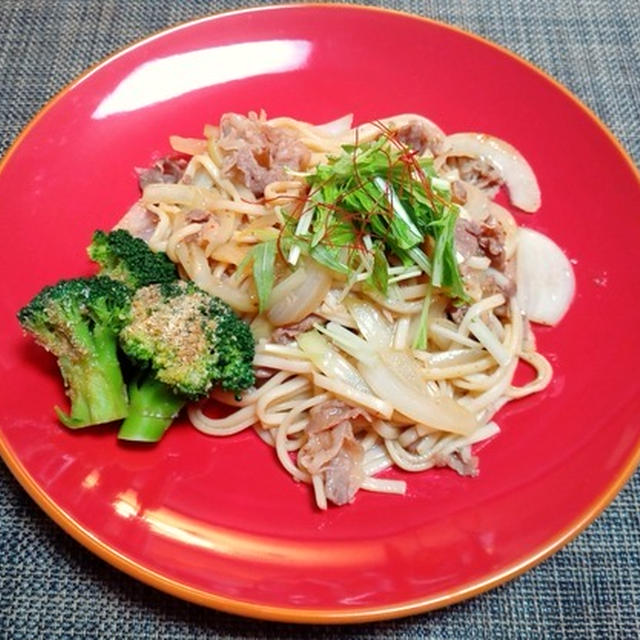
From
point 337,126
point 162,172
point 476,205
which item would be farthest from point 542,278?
point 162,172

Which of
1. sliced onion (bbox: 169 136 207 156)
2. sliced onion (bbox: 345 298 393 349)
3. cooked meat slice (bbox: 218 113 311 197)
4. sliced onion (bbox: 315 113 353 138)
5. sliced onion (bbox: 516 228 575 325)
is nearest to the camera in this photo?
sliced onion (bbox: 345 298 393 349)

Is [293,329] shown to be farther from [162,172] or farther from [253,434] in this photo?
[162,172]

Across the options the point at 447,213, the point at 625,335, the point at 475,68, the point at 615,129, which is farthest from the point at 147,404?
the point at 615,129

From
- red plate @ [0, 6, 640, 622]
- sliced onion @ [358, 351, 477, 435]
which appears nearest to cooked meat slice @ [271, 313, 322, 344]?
sliced onion @ [358, 351, 477, 435]

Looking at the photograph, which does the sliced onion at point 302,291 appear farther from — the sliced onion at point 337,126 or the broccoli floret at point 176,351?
the sliced onion at point 337,126

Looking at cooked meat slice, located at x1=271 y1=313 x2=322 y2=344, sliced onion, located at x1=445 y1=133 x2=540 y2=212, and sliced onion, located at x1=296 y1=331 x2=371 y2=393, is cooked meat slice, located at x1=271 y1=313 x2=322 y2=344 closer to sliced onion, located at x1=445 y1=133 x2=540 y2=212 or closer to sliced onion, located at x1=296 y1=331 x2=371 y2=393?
sliced onion, located at x1=296 y1=331 x2=371 y2=393
